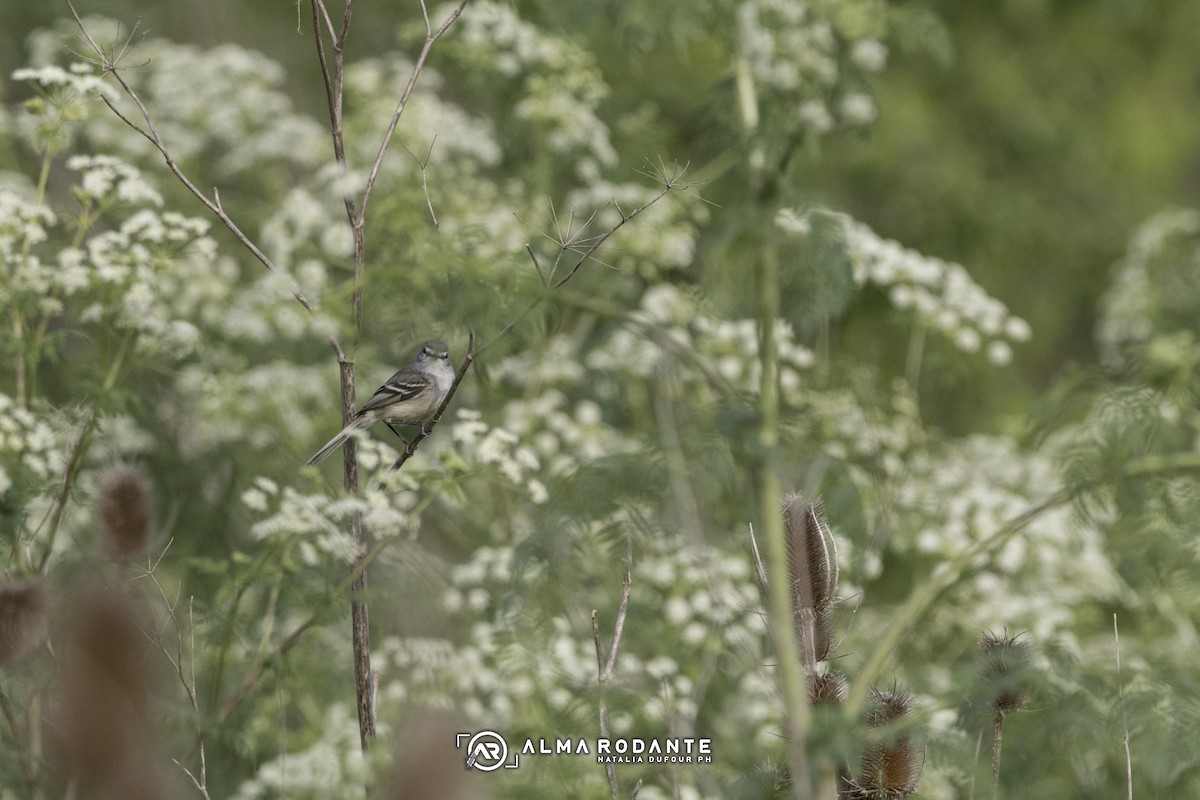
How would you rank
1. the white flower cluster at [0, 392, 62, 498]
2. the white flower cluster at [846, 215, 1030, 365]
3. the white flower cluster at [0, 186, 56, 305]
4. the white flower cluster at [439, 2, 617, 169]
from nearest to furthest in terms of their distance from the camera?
the white flower cluster at [0, 392, 62, 498] < the white flower cluster at [0, 186, 56, 305] < the white flower cluster at [846, 215, 1030, 365] < the white flower cluster at [439, 2, 617, 169]

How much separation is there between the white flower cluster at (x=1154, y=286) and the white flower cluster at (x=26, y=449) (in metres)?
5.41

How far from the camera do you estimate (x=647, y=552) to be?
4926 mm

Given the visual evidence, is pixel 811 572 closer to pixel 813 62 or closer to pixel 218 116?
pixel 813 62

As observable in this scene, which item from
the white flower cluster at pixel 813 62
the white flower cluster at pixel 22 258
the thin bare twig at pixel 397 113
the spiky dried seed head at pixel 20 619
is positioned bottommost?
the spiky dried seed head at pixel 20 619

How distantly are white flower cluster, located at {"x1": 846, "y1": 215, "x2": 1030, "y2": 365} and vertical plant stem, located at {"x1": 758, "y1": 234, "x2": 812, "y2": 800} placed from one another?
7.31ft

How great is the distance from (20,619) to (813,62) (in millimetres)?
4286

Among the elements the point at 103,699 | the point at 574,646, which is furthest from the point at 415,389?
the point at 103,699

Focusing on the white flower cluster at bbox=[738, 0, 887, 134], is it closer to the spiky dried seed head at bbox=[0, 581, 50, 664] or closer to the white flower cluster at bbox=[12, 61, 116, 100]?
the white flower cluster at bbox=[12, 61, 116, 100]

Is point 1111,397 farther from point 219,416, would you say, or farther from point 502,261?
point 219,416

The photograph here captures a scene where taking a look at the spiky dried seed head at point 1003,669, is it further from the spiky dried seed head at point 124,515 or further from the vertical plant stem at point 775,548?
the spiky dried seed head at point 124,515

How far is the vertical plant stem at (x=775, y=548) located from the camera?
7.04ft

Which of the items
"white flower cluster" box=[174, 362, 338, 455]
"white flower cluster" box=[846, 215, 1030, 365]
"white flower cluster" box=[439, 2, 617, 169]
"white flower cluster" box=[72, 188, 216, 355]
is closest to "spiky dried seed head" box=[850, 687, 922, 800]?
"white flower cluster" box=[72, 188, 216, 355]

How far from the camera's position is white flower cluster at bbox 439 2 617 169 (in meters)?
5.19

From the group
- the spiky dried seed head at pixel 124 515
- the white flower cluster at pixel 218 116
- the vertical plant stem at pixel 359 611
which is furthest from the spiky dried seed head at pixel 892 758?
the white flower cluster at pixel 218 116
